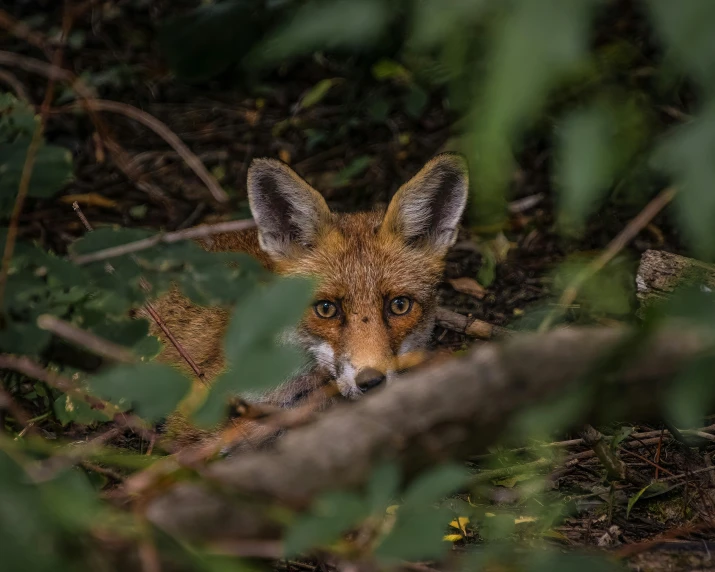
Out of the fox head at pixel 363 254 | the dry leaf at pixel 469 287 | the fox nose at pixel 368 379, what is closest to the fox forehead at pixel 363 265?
the fox head at pixel 363 254

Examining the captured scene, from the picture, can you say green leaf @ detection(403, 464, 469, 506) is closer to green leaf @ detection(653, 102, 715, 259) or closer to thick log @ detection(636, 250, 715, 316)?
green leaf @ detection(653, 102, 715, 259)

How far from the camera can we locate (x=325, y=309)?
400 cm

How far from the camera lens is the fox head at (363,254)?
392 cm

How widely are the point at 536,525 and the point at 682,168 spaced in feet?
6.52

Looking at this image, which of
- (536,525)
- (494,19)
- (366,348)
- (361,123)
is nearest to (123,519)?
(494,19)

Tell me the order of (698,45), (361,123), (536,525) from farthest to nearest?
1. (361,123)
2. (536,525)
3. (698,45)

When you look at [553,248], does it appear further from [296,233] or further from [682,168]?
[682,168]

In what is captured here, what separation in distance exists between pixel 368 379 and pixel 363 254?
89 cm

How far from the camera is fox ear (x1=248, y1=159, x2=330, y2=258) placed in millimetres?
4070

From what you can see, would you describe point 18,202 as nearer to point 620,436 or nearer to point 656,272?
point 620,436

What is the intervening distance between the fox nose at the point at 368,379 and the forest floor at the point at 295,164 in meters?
0.71

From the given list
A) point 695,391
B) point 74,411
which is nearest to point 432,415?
point 695,391

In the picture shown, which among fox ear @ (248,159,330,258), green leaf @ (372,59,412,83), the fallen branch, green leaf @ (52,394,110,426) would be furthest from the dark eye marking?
the fallen branch

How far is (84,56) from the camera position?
7.36 meters
